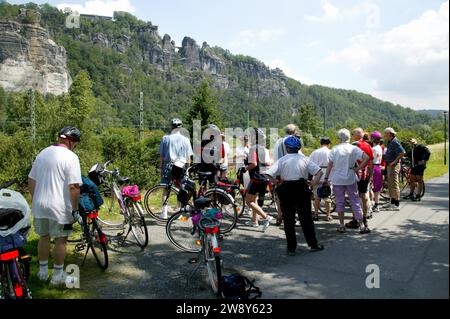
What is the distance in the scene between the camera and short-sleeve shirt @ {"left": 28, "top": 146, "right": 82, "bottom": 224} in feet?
14.3

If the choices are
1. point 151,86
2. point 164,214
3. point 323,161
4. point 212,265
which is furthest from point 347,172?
point 151,86

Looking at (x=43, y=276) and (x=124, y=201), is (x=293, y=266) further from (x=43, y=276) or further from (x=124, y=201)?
(x=43, y=276)

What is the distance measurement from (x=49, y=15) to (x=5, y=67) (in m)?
47.8

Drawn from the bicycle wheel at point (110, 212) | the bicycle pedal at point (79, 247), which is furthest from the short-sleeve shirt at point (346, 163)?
the bicycle pedal at point (79, 247)

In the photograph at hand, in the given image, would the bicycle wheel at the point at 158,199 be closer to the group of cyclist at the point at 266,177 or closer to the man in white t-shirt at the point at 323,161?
the group of cyclist at the point at 266,177

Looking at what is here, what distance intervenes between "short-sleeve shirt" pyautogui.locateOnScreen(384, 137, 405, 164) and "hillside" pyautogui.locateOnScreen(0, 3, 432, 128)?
73215 millimetres

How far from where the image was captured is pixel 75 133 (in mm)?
4645

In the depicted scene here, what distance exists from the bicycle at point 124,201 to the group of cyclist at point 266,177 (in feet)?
3.67

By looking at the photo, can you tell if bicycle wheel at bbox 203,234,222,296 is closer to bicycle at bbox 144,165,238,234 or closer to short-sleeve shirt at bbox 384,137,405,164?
bicycle at bbox 144,165,238,234

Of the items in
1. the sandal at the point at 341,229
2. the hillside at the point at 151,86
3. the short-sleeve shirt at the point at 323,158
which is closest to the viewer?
the sandal at the point at 341,229

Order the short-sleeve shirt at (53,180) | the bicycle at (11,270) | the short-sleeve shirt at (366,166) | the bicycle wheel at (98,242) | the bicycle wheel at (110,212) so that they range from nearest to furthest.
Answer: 1. the bicycle at (11,270)
2. the short-sleeve shirt at (53,180)
3. the bicycle wheel at (98,242)
4. the bicycle wheel at (110,212)
5. the short-sleeve shirt at (366,166)

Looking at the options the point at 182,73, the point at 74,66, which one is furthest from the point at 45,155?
the point at 182,73

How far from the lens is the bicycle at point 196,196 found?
674cm
